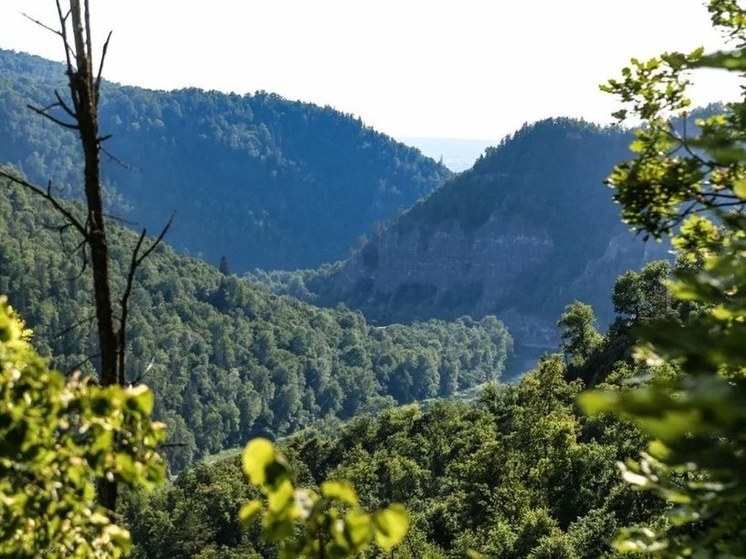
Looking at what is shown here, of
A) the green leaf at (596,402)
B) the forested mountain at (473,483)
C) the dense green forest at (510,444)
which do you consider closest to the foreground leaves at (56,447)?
the dense green forest at (510,444)

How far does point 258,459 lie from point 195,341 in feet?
578

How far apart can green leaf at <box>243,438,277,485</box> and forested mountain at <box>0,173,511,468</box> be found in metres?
146

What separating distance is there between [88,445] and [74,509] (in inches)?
12.7

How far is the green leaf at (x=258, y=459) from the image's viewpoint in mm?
2148

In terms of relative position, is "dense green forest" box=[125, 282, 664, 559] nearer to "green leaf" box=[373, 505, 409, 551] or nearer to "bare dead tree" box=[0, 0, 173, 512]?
"bare dead tree" box=[0, 0, 173, 512]

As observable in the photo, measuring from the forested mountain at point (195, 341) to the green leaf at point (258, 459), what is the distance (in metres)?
146

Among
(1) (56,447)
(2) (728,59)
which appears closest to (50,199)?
(1) (56,447)

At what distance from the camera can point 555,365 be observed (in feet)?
170

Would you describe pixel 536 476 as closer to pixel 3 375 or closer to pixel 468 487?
pixel 468 487

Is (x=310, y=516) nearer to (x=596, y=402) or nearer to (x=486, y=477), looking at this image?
(x=596, y=402)

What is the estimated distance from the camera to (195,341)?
570ft

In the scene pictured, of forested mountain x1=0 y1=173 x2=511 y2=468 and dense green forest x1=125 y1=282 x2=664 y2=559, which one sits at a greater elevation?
dense green forest x1=125 y1=282 x2=664 y2=559

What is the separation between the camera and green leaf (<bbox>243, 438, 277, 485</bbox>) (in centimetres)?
215

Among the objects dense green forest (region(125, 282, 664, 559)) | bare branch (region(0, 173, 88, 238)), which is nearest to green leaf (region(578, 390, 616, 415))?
bare branch (region(0, 173, 88, 238))
